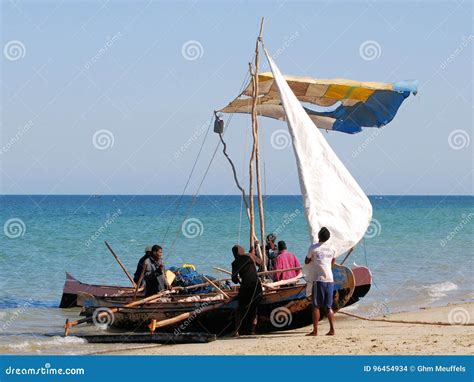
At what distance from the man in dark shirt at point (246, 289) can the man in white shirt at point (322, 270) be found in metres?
1.05

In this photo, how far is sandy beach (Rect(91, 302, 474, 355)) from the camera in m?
11.9

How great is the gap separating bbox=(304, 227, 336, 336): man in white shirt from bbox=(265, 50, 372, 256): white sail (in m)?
0.16

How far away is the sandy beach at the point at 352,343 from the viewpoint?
11.9 metres

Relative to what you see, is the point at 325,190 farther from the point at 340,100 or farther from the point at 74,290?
the point at 74,290

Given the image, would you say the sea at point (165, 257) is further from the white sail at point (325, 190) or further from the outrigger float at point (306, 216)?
the white sail at point (325, 190)

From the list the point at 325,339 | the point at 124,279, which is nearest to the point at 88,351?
the point at 325,339

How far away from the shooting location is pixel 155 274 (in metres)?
16.0

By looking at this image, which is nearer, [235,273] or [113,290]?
[235,273]

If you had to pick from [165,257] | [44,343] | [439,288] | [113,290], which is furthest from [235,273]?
[165,257]

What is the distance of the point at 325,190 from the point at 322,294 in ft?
5.23

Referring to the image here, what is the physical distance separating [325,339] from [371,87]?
17.8 feet

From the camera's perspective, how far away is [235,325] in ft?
46.6

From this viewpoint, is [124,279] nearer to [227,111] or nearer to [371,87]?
[227,111]

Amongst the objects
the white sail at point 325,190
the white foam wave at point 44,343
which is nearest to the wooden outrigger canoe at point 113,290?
the white sail at point 325,190
